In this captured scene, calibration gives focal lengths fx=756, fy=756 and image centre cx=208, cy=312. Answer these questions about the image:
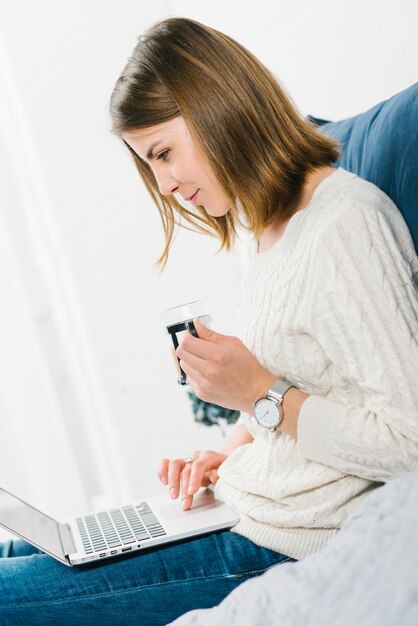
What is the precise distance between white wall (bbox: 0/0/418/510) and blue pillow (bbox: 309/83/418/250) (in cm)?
144

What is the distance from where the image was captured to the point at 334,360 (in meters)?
1.13

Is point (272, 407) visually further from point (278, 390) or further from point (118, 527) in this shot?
point (118, 527)

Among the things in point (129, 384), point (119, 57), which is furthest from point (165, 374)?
point (119, 57)

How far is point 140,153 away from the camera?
1363 millimetres

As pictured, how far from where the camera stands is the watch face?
117cm

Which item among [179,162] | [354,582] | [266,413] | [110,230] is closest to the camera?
[354,582]

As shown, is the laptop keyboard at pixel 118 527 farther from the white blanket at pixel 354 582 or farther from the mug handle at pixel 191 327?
the white blanket at pixel 354 582

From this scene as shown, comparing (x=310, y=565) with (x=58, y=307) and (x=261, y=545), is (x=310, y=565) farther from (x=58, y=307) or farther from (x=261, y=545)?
(x=58, y=307)

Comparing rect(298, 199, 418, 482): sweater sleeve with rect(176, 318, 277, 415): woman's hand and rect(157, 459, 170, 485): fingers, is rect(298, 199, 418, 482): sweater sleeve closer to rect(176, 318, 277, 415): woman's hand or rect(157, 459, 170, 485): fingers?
rect(176, 318, 277, 415): woman's hand

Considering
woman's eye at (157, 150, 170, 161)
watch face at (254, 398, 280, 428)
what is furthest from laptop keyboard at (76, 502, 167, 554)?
woman's eye at (157, 150, 170, 161)

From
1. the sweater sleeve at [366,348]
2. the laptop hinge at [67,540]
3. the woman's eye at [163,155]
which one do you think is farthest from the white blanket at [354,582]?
the woman's eye at [163,155]

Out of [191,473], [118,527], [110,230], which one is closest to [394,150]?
[191,473]

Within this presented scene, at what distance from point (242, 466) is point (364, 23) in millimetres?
978

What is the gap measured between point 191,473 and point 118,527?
0.57ft
